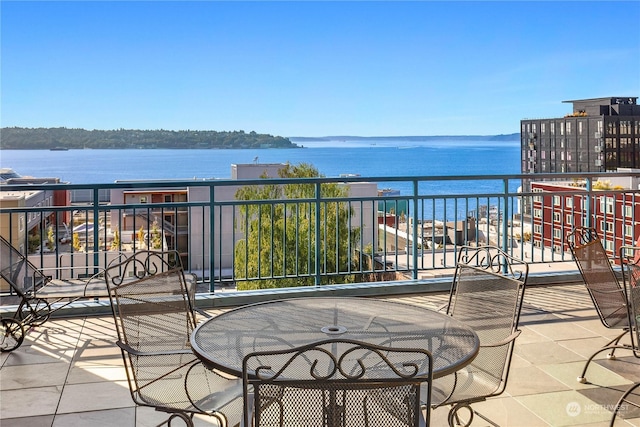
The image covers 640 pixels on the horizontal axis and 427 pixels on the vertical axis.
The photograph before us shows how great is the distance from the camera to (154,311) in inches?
101

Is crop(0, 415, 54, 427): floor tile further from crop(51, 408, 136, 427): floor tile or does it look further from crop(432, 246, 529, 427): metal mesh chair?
crop(432, 246, 529, 427): metal mesh chair

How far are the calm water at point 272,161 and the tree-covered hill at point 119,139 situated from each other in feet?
49.6

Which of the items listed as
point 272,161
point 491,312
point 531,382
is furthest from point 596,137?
point 491,312

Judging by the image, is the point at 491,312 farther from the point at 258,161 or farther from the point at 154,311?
the point at 258,161

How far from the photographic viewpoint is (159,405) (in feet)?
6.87

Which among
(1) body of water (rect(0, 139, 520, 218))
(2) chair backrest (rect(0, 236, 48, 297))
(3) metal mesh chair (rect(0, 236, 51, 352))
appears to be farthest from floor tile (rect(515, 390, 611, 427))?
(1) body of water (rect(0, 139, 520, 218))

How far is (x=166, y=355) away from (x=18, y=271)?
2430 mm

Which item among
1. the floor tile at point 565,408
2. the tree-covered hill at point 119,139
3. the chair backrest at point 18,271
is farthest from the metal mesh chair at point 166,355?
the tree-covered hill at point 119,139

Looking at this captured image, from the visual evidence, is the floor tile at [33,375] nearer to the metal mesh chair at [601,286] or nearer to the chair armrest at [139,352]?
the chair armrest at [139,352]

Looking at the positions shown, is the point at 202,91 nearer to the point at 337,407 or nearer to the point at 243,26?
the point at 243,26

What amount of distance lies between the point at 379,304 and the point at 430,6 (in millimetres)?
38714

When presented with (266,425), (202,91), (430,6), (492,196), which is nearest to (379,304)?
(266,425)

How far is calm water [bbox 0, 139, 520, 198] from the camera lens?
6328 centimetres

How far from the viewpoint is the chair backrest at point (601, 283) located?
10.4 ft
